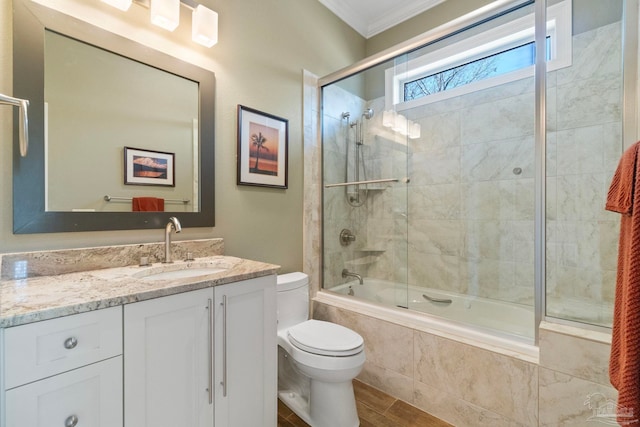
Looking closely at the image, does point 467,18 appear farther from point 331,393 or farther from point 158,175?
point 331,393

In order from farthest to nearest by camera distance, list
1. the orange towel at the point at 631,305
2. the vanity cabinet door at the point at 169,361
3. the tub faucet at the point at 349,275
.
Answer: the tub faucet at the point at 349,275 < the vanity cabinet door at the point at 169,361 < the orange towel at the point at 631,305

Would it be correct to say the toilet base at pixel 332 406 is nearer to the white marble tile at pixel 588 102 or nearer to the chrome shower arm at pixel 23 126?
the chrome shower arm at pixel 23 126

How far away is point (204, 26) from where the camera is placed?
1.54m

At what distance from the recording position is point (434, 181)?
8.04ft

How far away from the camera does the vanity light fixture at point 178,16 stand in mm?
1358

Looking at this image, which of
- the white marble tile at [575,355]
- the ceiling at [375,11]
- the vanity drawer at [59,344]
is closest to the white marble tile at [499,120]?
the ceiling at [375,11]

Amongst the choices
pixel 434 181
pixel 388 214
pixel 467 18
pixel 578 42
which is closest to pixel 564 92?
pixel 578 42

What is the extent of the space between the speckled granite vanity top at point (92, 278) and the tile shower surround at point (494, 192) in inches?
47.7

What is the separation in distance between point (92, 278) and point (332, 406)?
126 centimetres

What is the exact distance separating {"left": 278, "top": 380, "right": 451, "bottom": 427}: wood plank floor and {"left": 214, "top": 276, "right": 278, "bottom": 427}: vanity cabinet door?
0.34 meters

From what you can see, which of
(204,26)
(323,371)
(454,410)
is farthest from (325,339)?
(204,26)

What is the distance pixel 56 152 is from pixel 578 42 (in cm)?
294

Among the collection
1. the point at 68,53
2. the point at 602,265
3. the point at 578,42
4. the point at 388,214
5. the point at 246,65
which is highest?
the point at 578,42

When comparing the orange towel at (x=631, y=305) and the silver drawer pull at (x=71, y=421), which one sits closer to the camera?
the orange towel at (x=631, y=305)
